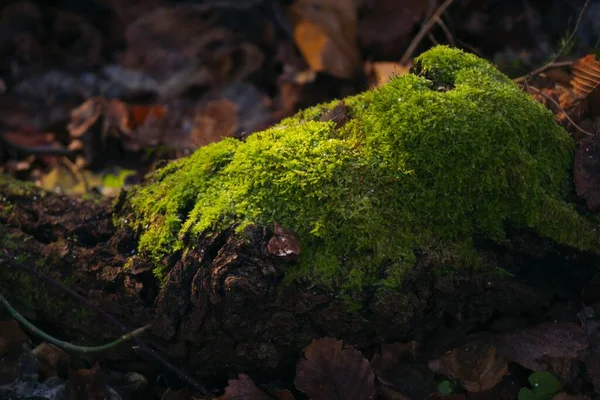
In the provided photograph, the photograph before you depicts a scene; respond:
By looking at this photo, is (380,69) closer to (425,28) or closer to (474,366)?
(425,28)

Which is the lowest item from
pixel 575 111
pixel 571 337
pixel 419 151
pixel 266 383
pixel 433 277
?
pixel 571 337

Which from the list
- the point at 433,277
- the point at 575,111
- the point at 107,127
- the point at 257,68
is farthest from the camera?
the point at 257,68

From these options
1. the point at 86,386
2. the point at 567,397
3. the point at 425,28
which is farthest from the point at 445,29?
the point at 86,386

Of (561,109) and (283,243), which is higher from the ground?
(283,243)

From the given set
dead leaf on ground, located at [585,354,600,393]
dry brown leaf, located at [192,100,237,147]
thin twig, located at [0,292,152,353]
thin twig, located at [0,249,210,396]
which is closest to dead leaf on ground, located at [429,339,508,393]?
dead leaf on ground, located at [585,354,600,393]

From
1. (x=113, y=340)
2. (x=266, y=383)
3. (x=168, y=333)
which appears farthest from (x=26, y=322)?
(x=266, y=383)

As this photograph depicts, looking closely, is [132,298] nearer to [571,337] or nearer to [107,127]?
[571,337]

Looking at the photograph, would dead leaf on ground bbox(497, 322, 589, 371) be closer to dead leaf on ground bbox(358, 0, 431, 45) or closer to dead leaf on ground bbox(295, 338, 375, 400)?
dead leaf on ground bbox(295, 338, 375, 400)
